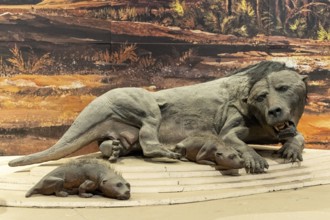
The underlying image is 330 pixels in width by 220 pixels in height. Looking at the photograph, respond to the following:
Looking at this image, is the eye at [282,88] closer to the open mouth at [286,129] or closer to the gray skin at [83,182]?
the open mouth at [286,129]

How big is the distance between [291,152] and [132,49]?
3658 mm

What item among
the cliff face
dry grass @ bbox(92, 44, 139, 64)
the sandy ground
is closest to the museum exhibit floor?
the sandy ground

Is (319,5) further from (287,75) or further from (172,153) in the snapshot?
(172,153)

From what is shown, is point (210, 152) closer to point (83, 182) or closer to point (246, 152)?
point (246, 152)

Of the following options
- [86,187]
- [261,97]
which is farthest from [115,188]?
[261,97]

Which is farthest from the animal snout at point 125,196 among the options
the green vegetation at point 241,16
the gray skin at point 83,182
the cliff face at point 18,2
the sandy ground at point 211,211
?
the cliff face at point 18,2

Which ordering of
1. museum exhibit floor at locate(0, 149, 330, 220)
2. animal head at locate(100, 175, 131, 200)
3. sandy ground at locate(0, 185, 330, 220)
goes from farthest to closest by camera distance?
1. animal head at locate(100, 175, 131, 200)
2. museum exhibit floor at locate(0, 149, 330, 220)
3. sandy ground at locate(0, 185, 330, 220)

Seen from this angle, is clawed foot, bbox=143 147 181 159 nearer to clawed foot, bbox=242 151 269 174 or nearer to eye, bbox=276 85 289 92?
clawed foot, bbox=242 151 269 174

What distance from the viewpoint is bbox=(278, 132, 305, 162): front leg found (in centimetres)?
475

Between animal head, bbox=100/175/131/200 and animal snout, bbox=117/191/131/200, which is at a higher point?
animal head, bbox=100/175/131/200

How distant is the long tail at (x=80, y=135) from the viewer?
4.46 meters

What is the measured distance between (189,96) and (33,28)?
11.3 ft

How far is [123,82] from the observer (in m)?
7.75

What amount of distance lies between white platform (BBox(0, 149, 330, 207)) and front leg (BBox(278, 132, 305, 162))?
0.07 meters
